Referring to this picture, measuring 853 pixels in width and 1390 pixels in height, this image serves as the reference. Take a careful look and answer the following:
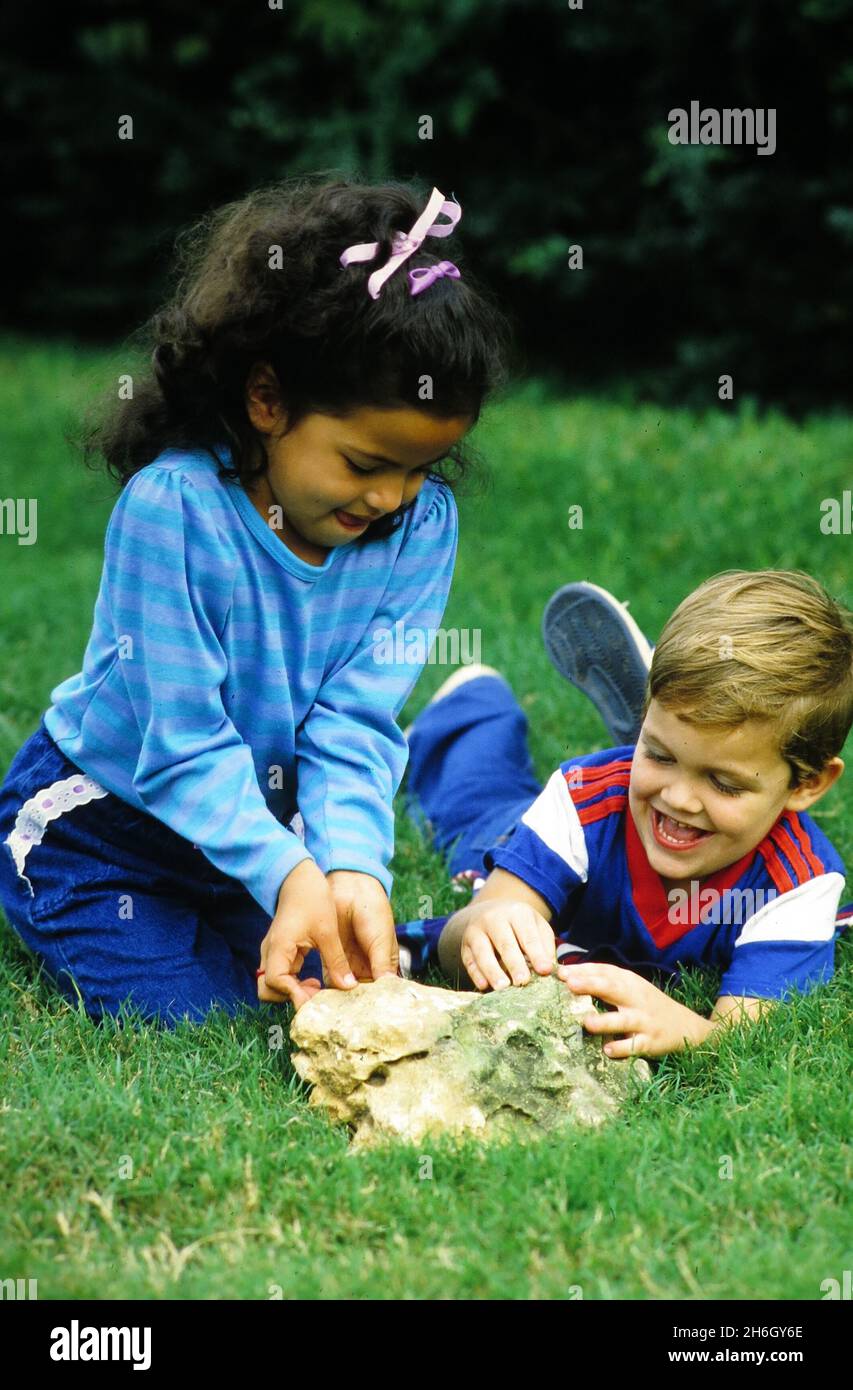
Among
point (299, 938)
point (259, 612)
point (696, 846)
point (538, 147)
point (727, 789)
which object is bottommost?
point (299, 938)

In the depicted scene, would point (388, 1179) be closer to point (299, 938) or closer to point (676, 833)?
point (299, 938)

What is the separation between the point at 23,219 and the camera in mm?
13703

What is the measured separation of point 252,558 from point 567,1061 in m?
1.17

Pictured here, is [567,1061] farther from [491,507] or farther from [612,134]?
[612,134]

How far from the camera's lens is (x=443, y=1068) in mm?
2707

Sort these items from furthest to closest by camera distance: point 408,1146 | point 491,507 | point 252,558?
point 491,507, point 252,558, point 408,1146

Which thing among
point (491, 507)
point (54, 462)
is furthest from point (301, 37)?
point (491, 507)

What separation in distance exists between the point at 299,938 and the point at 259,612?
2.33ft

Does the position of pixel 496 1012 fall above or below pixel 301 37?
below

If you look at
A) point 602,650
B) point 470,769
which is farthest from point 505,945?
point 470,769

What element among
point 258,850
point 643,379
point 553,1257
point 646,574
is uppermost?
point 643,379

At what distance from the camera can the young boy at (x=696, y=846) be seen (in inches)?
118

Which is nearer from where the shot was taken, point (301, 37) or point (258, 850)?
point (258, 850)

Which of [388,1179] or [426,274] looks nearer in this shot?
[388,1179]
